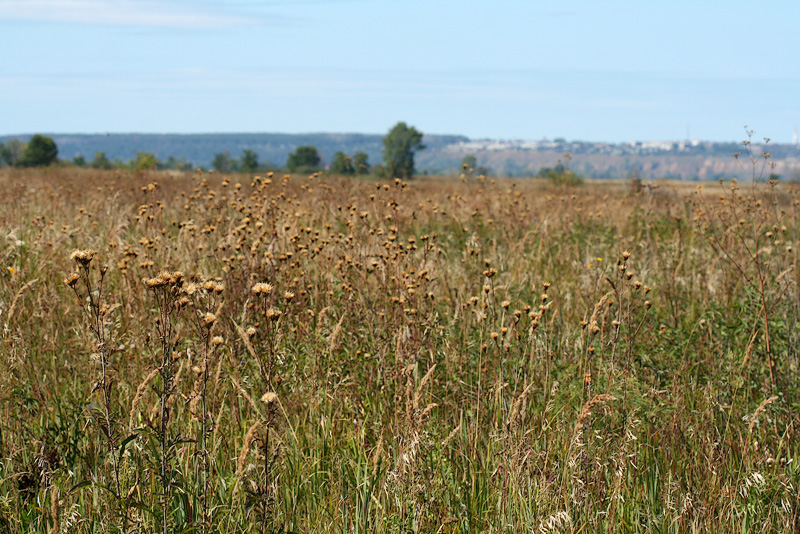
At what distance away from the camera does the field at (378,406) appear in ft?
7.32

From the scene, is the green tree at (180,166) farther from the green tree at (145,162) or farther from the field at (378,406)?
the field at (378,406)

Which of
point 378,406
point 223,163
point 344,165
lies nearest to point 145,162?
point 344,165

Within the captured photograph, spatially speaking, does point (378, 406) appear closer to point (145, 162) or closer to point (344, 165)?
point (344, 165)

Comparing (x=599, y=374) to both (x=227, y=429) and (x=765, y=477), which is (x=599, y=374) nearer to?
(x=765, y=477)

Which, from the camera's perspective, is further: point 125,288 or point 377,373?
point 125,288

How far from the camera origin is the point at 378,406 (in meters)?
3.20

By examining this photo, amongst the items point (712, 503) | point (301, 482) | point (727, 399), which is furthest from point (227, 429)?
point (727, 399)

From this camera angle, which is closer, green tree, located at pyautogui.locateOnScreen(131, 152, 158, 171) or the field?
the field

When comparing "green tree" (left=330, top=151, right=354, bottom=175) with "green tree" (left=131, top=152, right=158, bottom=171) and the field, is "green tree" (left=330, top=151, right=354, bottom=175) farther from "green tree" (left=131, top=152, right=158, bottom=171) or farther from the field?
"green tree" (left=131, top=152, right=158, bottom=171)

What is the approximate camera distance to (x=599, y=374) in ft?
9.48

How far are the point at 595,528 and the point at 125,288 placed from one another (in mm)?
2968

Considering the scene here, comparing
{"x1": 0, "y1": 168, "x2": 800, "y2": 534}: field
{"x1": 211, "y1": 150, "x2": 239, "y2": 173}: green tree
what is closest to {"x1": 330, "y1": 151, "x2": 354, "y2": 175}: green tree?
{"x1": 0, "y1": 168, "x2": 800, "y2": 534}: field

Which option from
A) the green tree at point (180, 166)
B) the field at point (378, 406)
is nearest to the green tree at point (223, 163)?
the green tree at point (180, 166)

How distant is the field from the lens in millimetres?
2230
